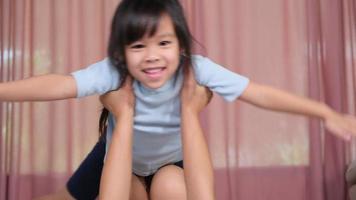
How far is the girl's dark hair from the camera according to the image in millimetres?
1111

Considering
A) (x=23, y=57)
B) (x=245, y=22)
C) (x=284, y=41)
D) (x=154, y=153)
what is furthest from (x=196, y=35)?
(x=154, y=153)

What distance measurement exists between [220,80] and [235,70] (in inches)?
42.9

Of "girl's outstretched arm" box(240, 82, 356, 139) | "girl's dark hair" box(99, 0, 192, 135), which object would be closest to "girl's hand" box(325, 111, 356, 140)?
"girl's outstretched arm" box(240, 82, 356, 139)

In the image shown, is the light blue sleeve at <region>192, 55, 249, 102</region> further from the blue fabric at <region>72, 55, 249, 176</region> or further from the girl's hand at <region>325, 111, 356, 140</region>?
the girl's hand at <region>325, 111, 356, 140</region>

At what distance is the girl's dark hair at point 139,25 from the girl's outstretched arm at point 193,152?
8 cm

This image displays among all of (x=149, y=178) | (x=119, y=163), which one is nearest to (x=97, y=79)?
(x=119, y=163)

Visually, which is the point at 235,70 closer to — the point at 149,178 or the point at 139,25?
the point at 149,178

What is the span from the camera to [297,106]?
45.9 inches

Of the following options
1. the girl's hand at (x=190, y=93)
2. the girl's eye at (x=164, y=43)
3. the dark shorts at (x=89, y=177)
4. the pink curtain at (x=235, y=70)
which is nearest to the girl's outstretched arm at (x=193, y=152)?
the girl's hand at (x=190, y=93)

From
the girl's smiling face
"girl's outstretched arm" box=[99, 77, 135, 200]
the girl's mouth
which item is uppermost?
the girl's smiling face

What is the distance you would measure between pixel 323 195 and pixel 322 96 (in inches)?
17.6

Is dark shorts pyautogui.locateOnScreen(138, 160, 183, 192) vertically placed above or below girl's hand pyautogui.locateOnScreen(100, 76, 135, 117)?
below

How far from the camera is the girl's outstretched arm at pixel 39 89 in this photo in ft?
3.53

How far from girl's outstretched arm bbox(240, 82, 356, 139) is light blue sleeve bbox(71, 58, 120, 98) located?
31 centimetres
